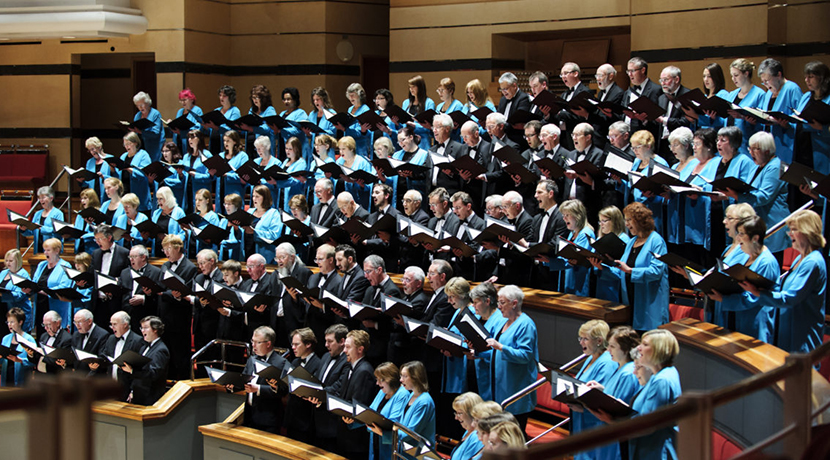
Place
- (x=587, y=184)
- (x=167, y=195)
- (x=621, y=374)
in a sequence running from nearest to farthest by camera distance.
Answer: (x=621, y=374), (x=587, y=184), (x=167, y=195)

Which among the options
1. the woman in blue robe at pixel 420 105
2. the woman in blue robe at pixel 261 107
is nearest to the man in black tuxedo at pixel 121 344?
the woman in blue robe at pixel 261 107

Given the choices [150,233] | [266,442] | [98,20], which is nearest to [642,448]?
[266,442]

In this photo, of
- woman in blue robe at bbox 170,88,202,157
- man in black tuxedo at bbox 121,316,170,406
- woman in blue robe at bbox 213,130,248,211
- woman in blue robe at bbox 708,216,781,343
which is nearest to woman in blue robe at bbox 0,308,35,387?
man in black tuxedo at bbox 121,316,170,406

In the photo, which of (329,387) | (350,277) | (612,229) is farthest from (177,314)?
(612,229)

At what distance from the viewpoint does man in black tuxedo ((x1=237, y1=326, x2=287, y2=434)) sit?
6.20 meters

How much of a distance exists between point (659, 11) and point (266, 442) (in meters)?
5.86

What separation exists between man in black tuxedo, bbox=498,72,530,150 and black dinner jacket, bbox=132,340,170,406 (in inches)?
124

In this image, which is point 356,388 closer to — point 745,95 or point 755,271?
point 755,271

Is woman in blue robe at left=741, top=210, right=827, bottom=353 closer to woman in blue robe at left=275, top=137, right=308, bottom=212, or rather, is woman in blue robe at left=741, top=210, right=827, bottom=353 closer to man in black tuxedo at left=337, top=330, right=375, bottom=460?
man in black tuxedo at left=337, top=330, right=375, bottom=460

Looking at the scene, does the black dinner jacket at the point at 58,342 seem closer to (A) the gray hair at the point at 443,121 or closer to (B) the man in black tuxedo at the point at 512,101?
(A) the gray hair at the point at 443,121

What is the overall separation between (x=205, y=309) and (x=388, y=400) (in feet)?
8.23

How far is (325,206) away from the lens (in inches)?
297

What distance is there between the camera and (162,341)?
7.02 meters

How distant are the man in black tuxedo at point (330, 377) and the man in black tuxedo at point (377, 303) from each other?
0.19m
